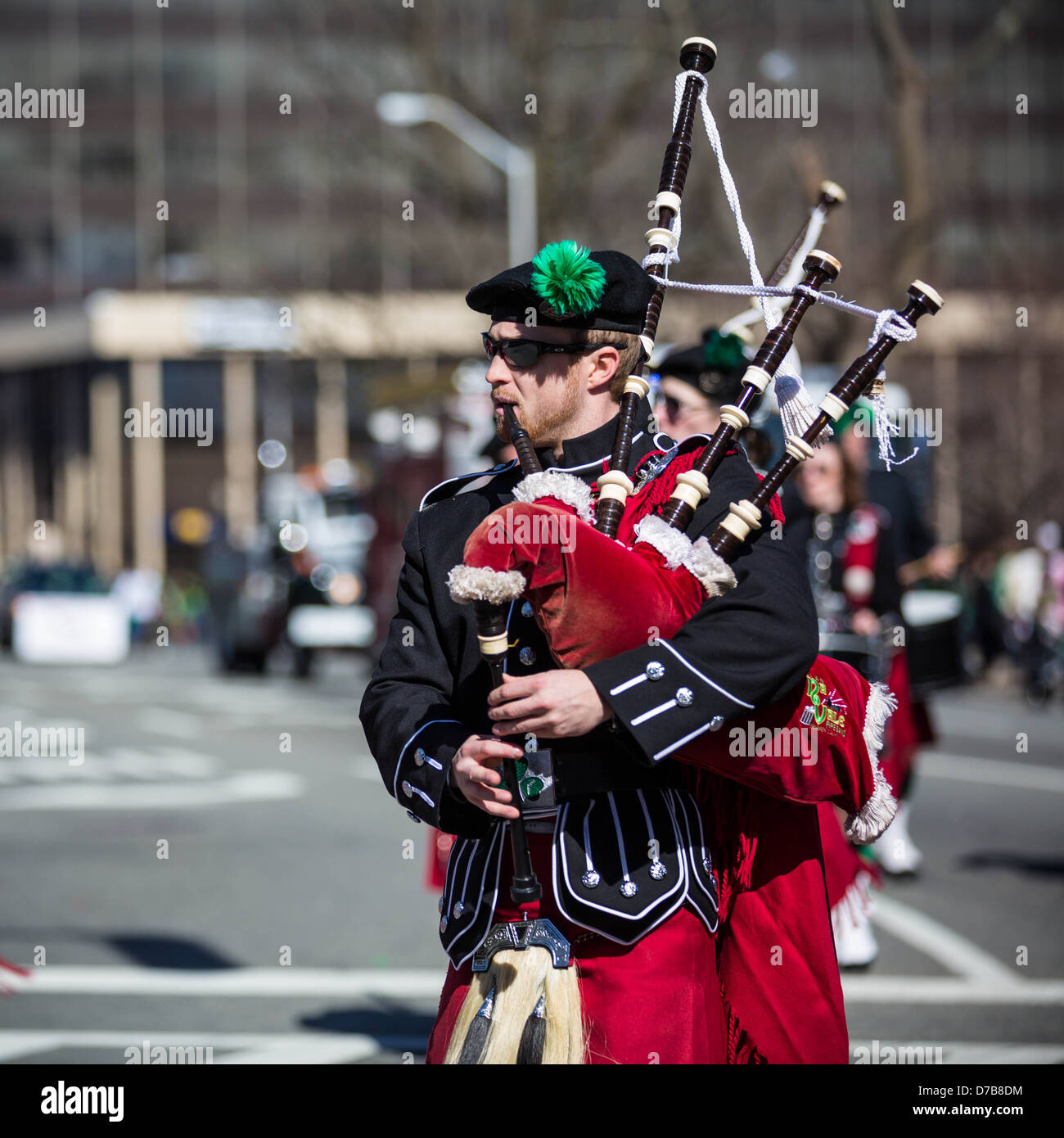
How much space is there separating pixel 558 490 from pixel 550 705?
39cm

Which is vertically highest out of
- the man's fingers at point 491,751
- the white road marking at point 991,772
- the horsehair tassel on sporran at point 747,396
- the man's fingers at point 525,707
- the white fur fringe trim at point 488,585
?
the horsehair tassel on sporran at point 747,396

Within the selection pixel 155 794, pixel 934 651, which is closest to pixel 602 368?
pixel 934 651

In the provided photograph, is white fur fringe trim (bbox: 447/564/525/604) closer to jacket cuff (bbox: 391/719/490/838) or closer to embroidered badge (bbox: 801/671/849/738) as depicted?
jacket cuff (bbox: 391/719/490/838)

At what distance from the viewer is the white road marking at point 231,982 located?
653 cm

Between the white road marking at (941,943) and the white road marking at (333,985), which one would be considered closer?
the white road marking at (333,985)

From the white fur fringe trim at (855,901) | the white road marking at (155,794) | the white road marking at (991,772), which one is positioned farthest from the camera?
the white road marking at (991,772)

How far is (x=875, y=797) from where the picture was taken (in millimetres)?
3268

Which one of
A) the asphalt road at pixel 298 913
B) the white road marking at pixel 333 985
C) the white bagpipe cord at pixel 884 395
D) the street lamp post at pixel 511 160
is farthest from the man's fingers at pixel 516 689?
the street lamp post at pixel 511 160

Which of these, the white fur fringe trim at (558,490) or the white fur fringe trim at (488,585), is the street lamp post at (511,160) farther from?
the white fur fringe trim at (488,585)

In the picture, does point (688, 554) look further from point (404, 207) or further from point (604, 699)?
point (404, 207)

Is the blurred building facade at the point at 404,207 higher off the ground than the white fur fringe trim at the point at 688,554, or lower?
higher

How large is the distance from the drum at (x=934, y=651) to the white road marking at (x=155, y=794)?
4928mm

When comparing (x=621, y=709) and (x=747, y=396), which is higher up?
(x=747, y=396)

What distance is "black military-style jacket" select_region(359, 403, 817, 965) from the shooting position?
286cm
